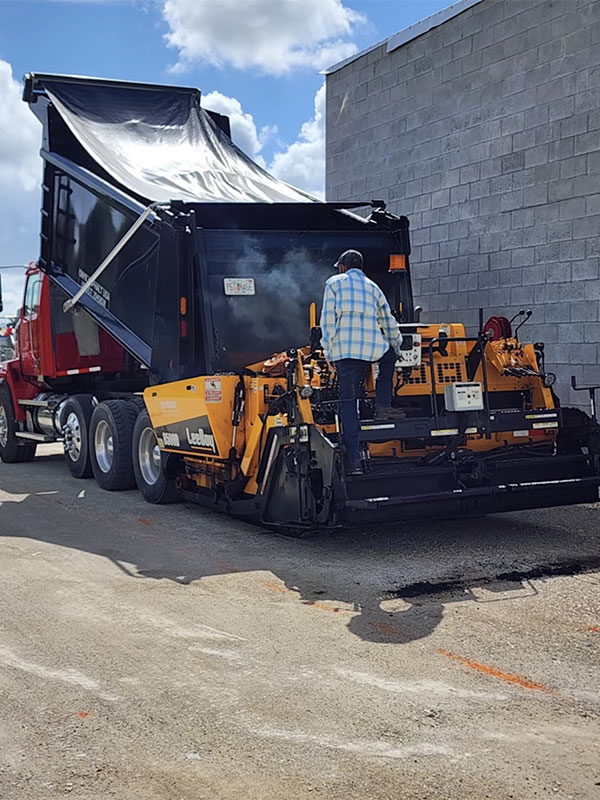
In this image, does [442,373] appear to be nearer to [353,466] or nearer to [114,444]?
[353,466]

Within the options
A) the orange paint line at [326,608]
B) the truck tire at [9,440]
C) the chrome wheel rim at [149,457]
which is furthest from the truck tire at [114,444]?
the orange paint line at [326,608]

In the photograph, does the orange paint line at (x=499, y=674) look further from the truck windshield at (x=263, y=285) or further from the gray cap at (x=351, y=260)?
the truck windshield at (x=263, y=285)

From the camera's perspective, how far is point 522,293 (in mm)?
11836

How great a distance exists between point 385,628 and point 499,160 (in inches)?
321

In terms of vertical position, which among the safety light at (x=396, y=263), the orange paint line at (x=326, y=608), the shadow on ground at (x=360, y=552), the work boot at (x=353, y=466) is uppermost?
the safety light at (x=396, y=263)

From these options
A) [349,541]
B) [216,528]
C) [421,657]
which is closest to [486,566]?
[349,541]

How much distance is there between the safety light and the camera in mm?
10000

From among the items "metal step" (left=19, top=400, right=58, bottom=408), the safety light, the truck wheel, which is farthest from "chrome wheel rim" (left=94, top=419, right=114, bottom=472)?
the safety light

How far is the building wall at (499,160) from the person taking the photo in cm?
1101

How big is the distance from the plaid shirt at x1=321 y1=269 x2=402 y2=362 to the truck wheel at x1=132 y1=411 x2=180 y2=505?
2.88 meters

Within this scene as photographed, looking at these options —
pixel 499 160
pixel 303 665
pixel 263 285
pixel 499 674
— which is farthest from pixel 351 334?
pixel 499 160

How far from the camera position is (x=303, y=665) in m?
4.95

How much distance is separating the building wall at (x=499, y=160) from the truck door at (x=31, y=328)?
16.5 ft

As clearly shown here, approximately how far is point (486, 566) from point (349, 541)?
135 cm
